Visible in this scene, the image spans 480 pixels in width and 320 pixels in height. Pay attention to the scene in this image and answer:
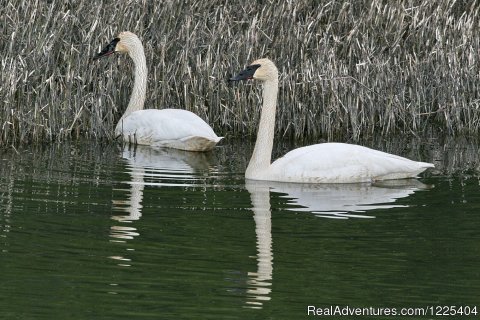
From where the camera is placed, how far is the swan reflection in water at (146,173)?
333 inches

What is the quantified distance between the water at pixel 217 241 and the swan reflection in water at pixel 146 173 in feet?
0.08

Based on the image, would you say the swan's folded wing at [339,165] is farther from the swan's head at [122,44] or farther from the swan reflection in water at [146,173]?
the swan's head at [122,44]

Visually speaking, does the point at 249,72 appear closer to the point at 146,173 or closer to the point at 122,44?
the point at 146,173

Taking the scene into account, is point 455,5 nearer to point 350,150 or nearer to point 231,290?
point 350,150

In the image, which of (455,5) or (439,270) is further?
(455,5)

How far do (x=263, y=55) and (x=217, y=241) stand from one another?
5.82m

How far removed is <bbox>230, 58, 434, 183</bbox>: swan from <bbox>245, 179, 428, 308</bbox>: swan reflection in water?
64 millimetres

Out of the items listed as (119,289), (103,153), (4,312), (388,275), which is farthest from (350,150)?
(4,312)

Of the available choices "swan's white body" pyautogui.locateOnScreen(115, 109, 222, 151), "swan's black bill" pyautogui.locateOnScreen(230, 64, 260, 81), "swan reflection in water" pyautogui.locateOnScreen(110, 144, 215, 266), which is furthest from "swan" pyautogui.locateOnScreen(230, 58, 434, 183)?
"swan's white body" pyautogui.locateOnScreen(115, 109, 222, 151)

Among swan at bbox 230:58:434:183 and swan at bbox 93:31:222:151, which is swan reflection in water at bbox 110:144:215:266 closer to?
swan at bbox 93:31:222:151

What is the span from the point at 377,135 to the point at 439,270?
640 cm

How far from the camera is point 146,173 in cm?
1098

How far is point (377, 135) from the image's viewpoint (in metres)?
13.7

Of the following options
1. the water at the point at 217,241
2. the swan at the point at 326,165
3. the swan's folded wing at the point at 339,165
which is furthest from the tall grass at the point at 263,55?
the swan's folded wing at the point at 339,165
